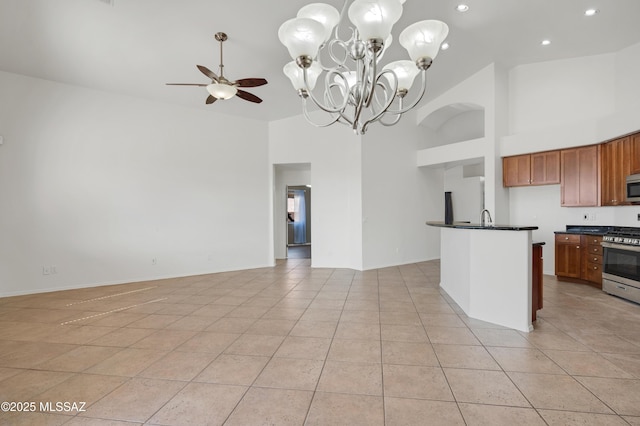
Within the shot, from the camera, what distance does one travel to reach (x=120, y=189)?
508 cm

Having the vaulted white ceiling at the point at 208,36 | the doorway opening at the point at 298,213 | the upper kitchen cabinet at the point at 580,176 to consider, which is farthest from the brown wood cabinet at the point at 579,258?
the doorway opening at the point at 298,213

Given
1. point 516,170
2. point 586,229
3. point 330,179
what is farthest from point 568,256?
point 330,179

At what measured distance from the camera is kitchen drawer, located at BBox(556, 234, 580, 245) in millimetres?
4816

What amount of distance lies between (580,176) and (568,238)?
1.04 meters

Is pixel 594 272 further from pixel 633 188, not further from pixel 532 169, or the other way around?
pixel 532 169

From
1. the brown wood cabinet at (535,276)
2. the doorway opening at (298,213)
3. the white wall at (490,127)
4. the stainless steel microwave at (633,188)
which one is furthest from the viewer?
the doorway opening at (298,213)

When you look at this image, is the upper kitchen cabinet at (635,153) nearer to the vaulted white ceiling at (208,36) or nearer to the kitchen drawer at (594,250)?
the kitchen drawer at (594,250)

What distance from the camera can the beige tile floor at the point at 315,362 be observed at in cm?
177

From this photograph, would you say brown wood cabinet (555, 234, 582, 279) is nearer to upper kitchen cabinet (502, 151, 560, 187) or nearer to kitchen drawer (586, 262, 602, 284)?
kitchen drawer (586, 262, 602, 284)

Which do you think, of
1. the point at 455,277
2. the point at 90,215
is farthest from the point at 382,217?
the point at 90,215

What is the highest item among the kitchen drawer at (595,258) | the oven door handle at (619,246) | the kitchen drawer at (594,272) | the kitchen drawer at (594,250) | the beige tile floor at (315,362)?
the oven door handle at (619,246)

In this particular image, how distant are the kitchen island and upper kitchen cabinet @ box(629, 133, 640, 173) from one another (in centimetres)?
256

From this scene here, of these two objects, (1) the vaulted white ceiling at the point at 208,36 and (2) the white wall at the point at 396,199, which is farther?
Result: (2) the white wall at the point at 396,199

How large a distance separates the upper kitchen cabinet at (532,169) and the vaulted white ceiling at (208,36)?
5.61ft
